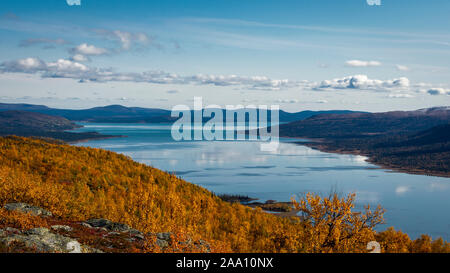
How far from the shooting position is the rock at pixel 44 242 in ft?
39.6

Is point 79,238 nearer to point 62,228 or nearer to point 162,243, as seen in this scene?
point 62,228

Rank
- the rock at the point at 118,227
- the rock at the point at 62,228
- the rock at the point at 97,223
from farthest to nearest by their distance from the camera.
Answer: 1. the rock at the point at 97,223
2. the rock at the point at 118,227
3. the rock at the point at 62,228

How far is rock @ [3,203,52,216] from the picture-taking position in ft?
54.0

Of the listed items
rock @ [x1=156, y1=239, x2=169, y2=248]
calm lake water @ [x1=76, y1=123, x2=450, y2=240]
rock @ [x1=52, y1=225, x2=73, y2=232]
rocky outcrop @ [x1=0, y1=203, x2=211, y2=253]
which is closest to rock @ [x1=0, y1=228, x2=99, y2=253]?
rocky outcrop @ [x1=0, y1=203, x2=211, y2=253]

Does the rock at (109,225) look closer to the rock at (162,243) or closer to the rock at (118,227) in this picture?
the rock at (118,227)

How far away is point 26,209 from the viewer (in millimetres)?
16781

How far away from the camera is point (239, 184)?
138 metres

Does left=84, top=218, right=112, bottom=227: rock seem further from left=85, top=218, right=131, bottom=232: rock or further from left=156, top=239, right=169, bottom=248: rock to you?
left=156, top=239, right=169, bottom=248: rock

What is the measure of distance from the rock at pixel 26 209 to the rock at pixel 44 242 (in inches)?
145

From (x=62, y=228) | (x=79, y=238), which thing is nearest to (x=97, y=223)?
(x=62, y=228)

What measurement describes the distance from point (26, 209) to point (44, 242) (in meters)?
5.11

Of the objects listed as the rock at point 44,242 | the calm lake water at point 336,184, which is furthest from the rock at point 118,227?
the calm lake water at point 336,184

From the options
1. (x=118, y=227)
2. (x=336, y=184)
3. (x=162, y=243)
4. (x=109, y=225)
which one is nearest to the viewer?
(x=162, y=243)
